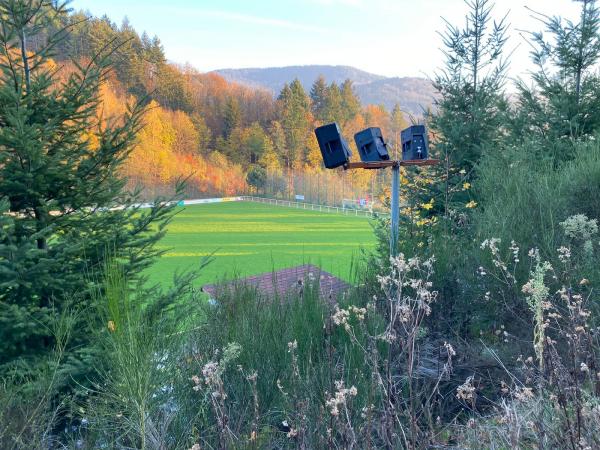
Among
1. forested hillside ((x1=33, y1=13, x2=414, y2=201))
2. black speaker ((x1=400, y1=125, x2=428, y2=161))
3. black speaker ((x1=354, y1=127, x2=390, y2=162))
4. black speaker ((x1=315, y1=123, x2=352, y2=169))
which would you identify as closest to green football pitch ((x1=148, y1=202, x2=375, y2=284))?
black speaker ((x1=400, y1=125, x2=428, y2=161))

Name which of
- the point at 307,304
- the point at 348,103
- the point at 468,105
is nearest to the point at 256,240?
the point at 468,105

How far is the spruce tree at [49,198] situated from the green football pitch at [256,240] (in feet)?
28.5

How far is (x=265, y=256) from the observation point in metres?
22.1

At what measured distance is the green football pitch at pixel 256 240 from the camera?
1859 cm

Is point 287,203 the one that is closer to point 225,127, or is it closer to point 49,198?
point 225,127

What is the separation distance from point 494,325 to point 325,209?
4642 cm

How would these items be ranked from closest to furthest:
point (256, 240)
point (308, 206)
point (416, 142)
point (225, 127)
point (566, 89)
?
1. point (416, 142)
2. point (566, 89)
3. point (256, 240)
4. point (308, 206)
5. point (225, 127)

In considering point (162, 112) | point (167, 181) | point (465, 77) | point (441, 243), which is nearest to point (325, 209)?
point (167, 181)

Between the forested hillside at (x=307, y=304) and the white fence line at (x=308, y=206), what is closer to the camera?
the forested hillside at (x=307, y=304)

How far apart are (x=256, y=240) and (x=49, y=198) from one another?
76.8ft

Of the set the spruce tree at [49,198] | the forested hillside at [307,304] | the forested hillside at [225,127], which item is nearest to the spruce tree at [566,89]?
the forested hillside at [307,304]

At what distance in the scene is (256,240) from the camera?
90.7 feet

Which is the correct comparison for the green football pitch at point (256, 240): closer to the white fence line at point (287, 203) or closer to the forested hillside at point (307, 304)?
the white fence line at point (287, 203)

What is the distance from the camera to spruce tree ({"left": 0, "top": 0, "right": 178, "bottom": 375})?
Result: 3699 mm
